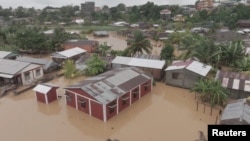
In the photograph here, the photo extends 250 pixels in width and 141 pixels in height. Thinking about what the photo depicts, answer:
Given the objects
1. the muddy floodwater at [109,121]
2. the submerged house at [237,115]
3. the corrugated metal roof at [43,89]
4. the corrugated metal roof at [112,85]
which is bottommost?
the muddy floodwater at [109,121]

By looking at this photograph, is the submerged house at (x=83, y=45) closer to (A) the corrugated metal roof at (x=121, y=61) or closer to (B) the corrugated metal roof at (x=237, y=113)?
(A) the corrugated metal roof at (x=121, y=61)

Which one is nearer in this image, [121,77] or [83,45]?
[121,77]

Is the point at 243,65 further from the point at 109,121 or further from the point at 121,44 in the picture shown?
the point at 121,44

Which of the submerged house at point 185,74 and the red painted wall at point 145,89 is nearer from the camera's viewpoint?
the red painted wall at point 145,89

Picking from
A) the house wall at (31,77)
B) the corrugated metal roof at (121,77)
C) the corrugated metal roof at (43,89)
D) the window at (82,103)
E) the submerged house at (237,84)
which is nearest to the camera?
the window at (82,103)

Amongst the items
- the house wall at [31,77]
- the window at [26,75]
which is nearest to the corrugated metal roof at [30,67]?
the house wall at [31,77]

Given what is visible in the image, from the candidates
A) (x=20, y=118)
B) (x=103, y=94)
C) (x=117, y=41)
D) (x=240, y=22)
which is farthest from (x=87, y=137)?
(x=240, y=22)

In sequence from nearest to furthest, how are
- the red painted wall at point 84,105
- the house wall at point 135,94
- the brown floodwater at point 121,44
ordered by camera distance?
the red painted wall at point 84,105 < the house wall at point 135,94 < the brown floodwater at point 121,44

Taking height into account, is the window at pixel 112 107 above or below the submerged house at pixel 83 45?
below

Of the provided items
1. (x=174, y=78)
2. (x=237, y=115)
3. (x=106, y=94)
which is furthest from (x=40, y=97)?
(x=237, y=115)
